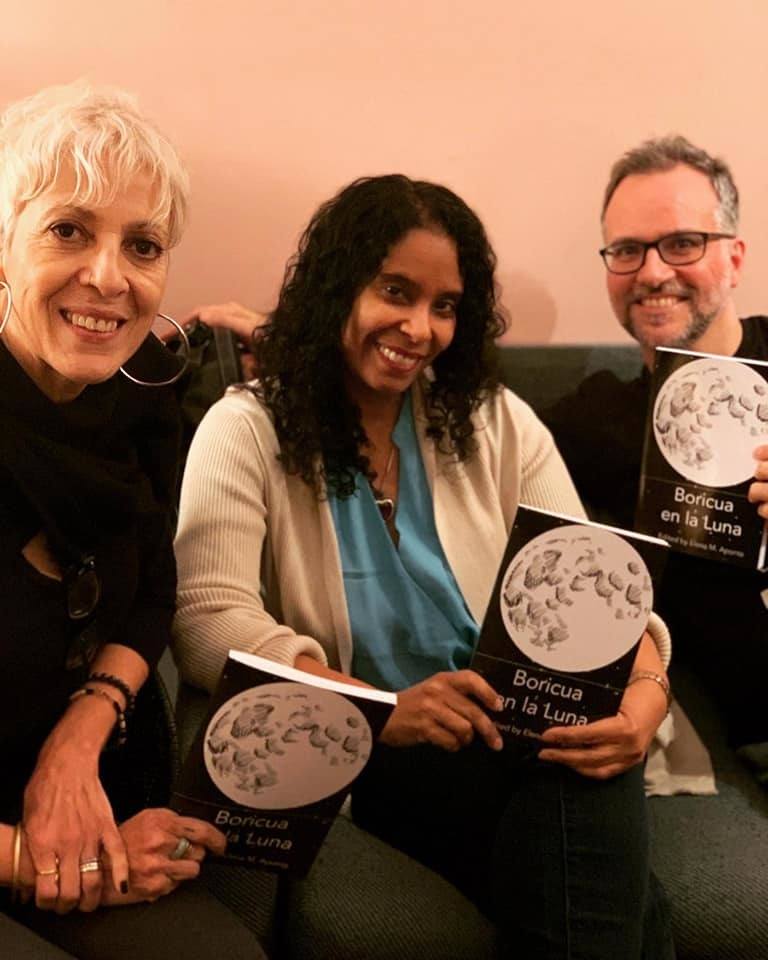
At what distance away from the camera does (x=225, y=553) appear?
1.37m

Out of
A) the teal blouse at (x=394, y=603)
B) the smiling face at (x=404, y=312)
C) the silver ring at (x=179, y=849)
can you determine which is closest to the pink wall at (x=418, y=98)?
the smiling face at (x=404, y=312)

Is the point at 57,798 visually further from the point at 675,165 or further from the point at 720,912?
the point at 675,165

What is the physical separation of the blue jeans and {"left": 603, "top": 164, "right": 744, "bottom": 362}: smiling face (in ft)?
2.91

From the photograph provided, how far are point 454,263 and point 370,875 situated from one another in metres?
0.85

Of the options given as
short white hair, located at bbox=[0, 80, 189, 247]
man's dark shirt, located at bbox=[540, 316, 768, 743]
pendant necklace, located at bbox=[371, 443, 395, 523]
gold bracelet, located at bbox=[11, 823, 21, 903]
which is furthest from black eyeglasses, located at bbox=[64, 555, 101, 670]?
man's dark shirt, located at bbox=[540, 316, 768, 743]

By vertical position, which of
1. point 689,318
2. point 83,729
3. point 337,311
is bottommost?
point 83,729

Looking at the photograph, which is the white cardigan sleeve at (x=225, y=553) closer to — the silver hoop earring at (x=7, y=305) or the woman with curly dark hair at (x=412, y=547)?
the woman with curly dark hair at (x=412, y=547)

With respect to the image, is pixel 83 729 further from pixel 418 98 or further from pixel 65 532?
pixel 418 98

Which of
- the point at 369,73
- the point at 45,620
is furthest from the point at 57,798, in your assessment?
the point at 369,73

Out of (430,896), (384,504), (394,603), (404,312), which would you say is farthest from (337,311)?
(430,896)

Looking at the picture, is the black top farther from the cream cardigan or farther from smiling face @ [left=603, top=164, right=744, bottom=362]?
smiling face @ [left=603, top=164, right=744, bottom=362]

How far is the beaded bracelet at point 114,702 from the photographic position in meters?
1.18

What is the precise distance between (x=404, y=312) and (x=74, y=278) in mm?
526

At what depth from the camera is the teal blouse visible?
4.74 feet
